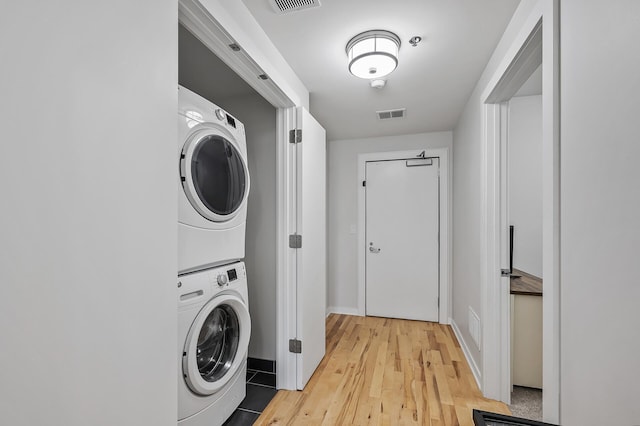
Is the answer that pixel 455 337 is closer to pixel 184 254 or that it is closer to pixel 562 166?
pixel 562 166

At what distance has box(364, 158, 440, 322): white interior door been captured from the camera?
354 cm

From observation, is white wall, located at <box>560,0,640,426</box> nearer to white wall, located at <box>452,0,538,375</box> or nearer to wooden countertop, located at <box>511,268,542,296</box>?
white wall, located at <box>452,0,538,375</box>

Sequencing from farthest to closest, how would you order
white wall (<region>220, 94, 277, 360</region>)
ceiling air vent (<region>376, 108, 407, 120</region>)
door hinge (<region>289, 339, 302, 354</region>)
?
ceiling air vent (<region>376, 108, 407, 120</region>), white wall (<region>220, 94, 277, 360</region>), door hinge (<region>289, 339, 302, 354</region>)

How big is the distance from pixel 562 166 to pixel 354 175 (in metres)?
2.87

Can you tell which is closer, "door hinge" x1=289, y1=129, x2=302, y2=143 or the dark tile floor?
the dark tile floor

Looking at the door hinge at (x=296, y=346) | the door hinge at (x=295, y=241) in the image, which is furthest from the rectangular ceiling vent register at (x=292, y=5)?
the door hinge at (x=296, y=346)

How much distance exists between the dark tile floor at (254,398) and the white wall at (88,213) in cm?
97

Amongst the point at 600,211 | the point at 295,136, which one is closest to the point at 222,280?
the point at 295,136

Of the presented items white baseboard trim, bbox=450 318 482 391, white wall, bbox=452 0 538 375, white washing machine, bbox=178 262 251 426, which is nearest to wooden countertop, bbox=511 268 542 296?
white wall, bbox=452 0 538 375

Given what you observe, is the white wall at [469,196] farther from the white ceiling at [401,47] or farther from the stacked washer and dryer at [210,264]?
the stacked washer and dryer at [210,264]

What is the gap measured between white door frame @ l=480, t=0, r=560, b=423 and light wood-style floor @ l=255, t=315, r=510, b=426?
327 mm

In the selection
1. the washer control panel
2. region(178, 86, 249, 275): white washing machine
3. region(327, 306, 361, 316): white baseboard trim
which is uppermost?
region(178, 86, 249, 275): white washing machine

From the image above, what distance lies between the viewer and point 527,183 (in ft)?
8.69

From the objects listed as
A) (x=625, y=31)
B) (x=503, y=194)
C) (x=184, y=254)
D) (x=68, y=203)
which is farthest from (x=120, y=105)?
(x=503, y=194)
